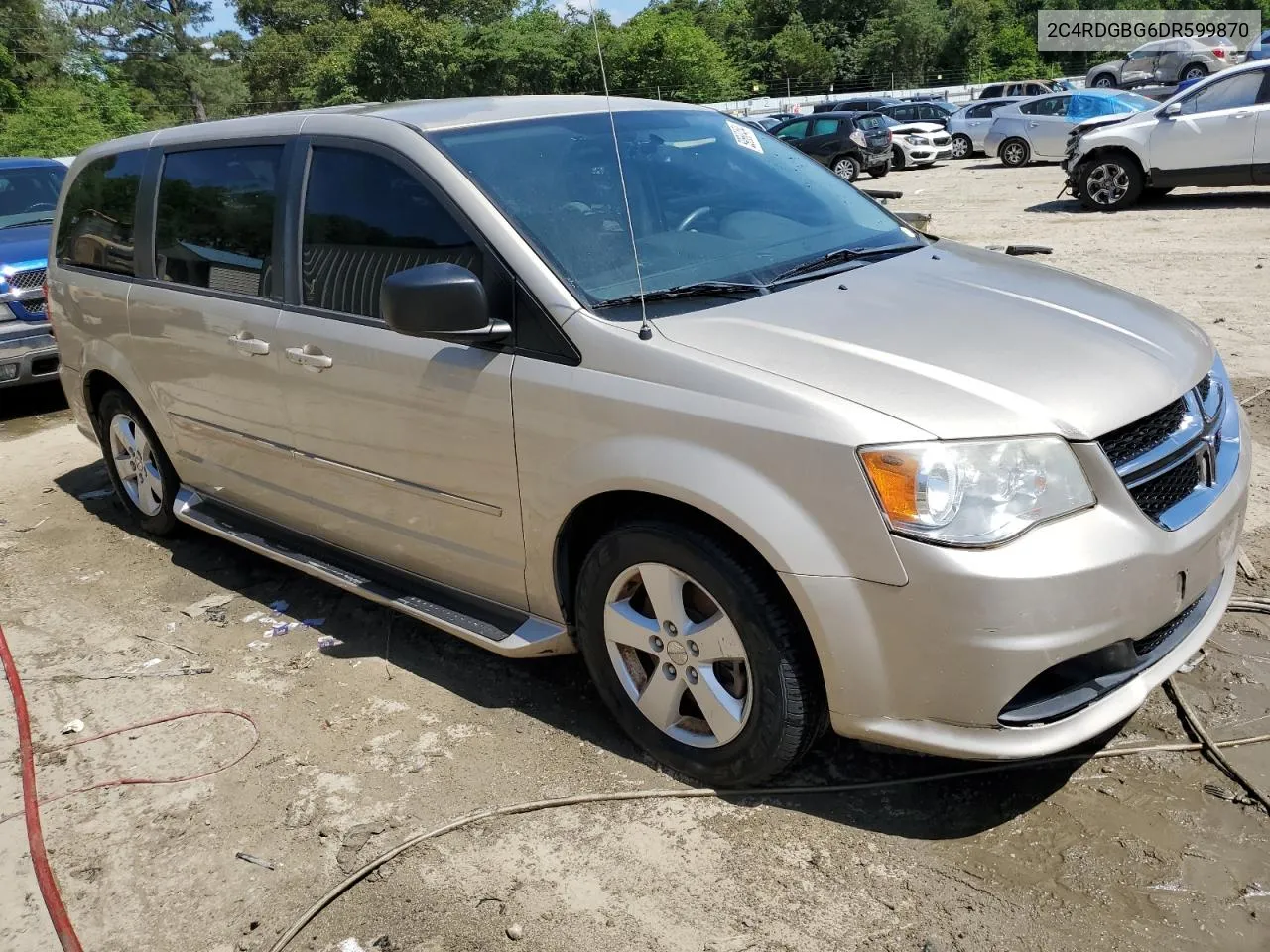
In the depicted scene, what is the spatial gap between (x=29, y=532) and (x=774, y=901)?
4945mm

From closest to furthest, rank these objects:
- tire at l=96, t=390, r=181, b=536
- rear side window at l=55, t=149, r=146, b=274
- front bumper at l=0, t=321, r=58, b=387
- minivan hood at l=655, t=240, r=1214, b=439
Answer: minivan hood at l=655, t=240, r=1214, b=439 < rear side window at l=55, t=149, r=146, b=274 < tire at l=96, t=390, r=181, b=536 < front bumper at l=0, t=321, r=58, b=387

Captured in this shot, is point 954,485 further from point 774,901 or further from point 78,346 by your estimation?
point 78,346

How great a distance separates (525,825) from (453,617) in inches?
29.8

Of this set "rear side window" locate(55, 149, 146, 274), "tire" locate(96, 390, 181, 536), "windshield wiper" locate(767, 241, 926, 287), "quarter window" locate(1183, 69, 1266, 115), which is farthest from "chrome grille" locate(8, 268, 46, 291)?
"quarter window" locate(1183, 69, 1266, 115)

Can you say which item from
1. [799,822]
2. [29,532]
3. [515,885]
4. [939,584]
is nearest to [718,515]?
[939,584]

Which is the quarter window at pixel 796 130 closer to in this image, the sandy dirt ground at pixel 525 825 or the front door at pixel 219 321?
the sandy dirt ground at pixel 525 825

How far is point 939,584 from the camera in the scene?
2473mm

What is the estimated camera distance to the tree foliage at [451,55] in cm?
3988

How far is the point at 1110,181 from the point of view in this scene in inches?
559

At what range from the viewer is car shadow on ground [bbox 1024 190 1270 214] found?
1381 centimetres

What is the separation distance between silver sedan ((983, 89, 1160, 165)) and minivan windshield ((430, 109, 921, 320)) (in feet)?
66.7

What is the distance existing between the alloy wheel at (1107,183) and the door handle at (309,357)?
42.7 ft

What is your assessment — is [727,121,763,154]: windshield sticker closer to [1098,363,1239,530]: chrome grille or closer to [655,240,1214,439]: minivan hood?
[655,240,1214,439]: minivan hood

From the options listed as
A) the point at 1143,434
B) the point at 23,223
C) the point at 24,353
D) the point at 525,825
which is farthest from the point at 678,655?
the point at 23,223
